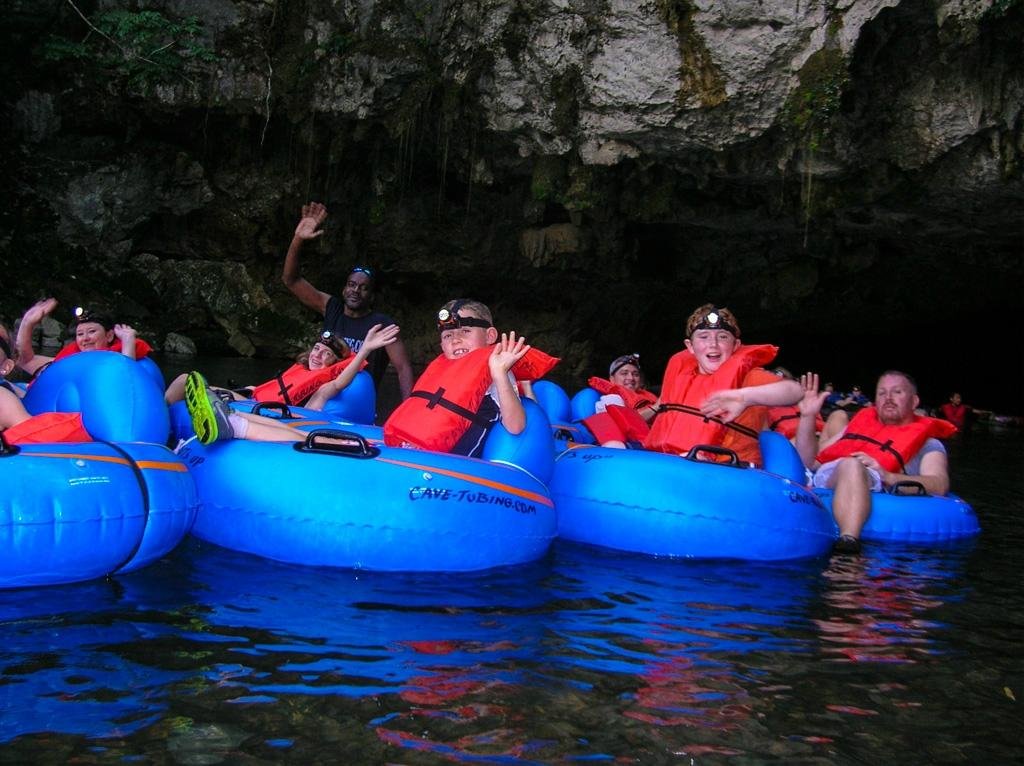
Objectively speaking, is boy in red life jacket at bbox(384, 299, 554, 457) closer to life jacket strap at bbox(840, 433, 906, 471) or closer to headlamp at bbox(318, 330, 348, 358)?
headlamp at bbox(318, 330, 348, 358)

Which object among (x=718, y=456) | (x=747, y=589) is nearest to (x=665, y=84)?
(x=718, y=456)

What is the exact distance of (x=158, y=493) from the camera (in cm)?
379

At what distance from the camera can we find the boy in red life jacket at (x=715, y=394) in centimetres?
495

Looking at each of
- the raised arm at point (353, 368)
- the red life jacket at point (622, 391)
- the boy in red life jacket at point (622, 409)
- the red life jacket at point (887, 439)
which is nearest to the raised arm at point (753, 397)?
the boy in red life jacket at point (622, 409)

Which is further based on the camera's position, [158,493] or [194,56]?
[194,56]

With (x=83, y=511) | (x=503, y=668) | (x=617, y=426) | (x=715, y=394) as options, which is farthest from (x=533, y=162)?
(x=503, y=668)

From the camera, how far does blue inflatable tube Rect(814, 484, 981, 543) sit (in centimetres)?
532

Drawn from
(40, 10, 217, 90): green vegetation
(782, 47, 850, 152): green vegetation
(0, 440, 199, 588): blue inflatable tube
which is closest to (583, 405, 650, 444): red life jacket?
(0, 440, 199, 588): blue inflatable tube

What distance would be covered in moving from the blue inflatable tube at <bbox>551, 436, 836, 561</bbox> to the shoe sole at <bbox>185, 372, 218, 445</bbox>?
1.79m


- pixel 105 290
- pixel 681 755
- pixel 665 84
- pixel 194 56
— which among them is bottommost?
pixel 681 755

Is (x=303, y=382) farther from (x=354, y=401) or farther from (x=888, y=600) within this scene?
(x=888, y=600)

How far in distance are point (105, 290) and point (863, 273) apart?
12902mm

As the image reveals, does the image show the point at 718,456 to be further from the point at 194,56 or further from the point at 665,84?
the point at 194,56

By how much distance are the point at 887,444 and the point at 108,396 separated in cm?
422
